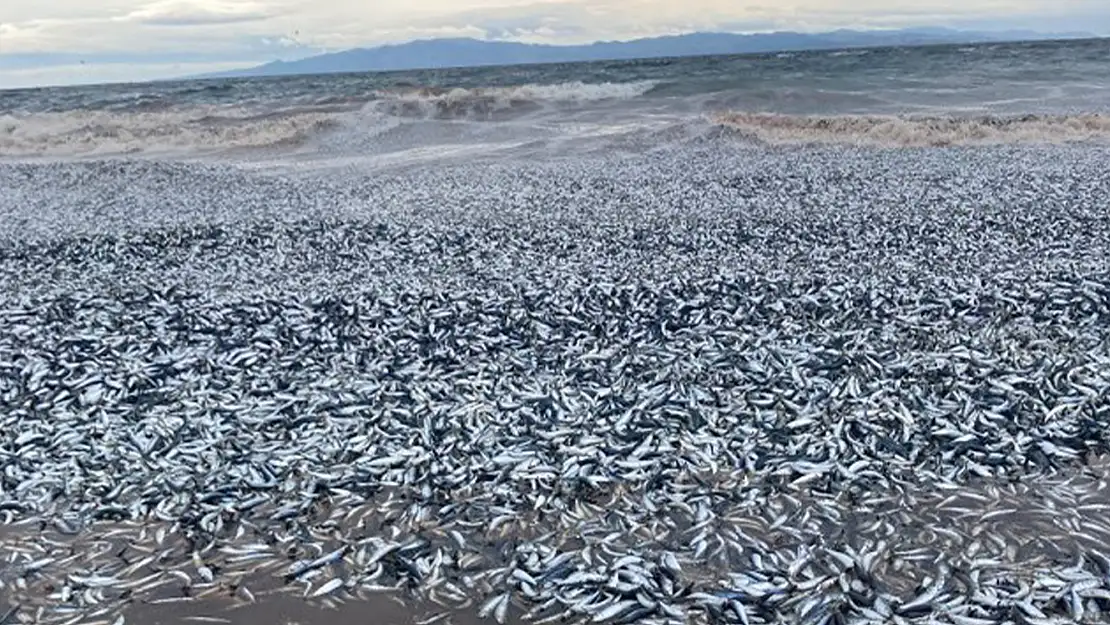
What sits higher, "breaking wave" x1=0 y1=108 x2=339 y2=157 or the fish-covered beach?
"breaking wave" x1=0 y1=108 x2=339 y2=157

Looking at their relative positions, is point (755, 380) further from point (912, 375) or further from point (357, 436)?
point (357, 436)

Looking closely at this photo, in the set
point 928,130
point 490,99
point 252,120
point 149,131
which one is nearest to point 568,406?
point 928,130

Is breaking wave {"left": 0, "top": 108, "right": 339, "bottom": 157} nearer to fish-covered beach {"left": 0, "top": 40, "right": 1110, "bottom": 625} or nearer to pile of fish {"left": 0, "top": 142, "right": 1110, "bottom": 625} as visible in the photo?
fish-covered beach {"left": 0, "top": 40, "right": 1110, "bottom": 625}

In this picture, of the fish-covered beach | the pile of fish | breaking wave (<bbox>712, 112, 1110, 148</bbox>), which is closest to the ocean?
breaking wave (<bbox>712, 112, 1110, 148</bbox>)

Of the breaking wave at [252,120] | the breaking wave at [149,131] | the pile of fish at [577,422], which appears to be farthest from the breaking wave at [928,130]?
the breaking wave at [149,131]

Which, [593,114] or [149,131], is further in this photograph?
[593,114]

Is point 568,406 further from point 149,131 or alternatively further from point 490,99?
point 490,99

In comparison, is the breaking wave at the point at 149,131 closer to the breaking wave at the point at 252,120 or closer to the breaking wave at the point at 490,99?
the breaking wave at the point at 252,120
